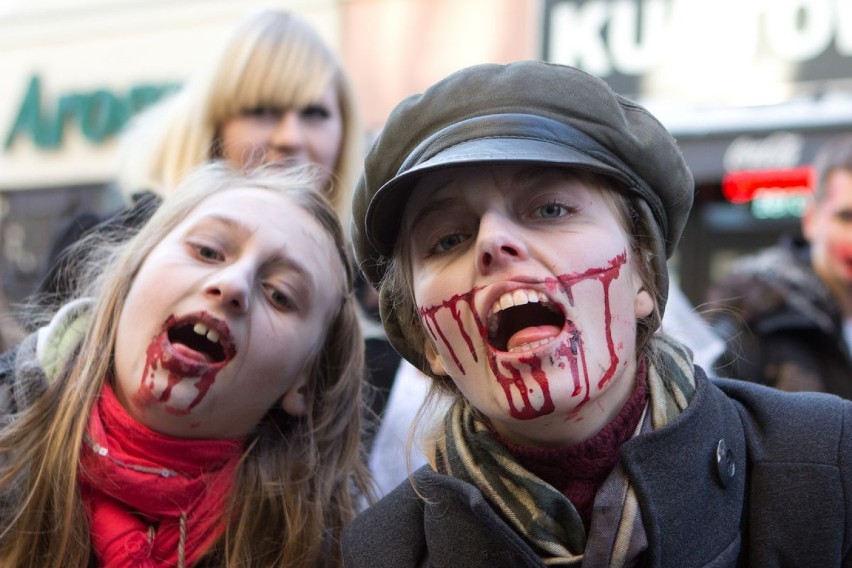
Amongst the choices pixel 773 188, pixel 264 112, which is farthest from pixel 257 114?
pixel 773 188

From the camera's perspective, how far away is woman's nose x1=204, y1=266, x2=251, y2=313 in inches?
74.1

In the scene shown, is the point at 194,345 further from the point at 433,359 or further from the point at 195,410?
the point at 433,359

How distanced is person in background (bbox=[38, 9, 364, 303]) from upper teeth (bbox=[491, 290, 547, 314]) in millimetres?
1294

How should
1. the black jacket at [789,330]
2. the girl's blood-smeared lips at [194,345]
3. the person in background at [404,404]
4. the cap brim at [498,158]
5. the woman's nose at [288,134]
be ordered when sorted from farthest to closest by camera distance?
1. the black jacket at [789,330]
2. the woman's nose at [288,134]
3. the person in background at [404,404]
4. the girl's blood-smeared lips at [194,345]
5. the cap brim at [498,158]

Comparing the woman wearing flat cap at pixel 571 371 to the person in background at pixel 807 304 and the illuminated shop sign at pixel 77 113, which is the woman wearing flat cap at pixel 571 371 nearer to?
the person in background at pixel 807 304

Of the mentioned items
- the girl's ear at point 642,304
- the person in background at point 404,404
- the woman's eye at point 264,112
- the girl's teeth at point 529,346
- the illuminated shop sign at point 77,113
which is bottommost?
the illuminated shop sign at point 77,113

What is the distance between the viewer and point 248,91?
2.83 metres

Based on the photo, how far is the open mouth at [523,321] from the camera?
1.51m

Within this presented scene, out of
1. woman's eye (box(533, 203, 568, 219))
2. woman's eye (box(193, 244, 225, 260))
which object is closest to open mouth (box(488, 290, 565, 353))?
woman's eye (box(533, 203, 568, 219))

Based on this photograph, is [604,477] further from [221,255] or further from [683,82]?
[683,82]

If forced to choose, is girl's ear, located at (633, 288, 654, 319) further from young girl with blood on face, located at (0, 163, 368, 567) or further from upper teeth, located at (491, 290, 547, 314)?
young girl with blood on face, located at (0, 163, 368, 567)

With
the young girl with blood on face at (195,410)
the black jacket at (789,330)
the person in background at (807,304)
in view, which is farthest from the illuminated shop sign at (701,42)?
the young girl with blood on face at (195,410)

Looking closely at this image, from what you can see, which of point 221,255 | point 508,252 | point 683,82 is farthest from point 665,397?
point 683,82

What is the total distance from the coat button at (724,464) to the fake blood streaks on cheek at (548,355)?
234 mm
